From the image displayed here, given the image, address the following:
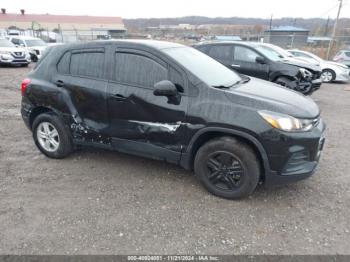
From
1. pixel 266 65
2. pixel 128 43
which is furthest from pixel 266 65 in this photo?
pixel 128 43

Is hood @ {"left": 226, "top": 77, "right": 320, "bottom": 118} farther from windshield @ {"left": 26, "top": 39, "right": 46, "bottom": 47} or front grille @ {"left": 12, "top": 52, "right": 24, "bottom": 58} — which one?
windshield @ {"left": 26, "top": 39, "right": 46, "bottom": 47}

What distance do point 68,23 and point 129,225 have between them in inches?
2919

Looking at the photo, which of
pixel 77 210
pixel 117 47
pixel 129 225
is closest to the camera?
pixel 129 225

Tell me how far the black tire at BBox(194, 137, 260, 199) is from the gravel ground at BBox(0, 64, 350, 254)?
144 millimetres

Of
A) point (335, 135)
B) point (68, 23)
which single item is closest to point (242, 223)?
point (335, 135)

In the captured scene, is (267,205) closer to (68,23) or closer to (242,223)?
(242,223)

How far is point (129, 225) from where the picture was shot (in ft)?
9.53

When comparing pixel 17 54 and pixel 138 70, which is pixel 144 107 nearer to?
pixel 138 70

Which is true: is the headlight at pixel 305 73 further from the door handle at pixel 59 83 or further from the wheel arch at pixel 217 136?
the door handle at pixel 59 83

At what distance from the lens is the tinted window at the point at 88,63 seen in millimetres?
3758

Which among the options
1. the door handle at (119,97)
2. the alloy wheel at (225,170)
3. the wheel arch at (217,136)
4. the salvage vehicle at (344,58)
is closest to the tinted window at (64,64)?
the door handle at (119,97)

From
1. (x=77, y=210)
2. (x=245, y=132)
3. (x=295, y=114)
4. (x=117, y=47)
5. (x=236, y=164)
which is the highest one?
(x=117, y=47)

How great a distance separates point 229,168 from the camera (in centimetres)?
323

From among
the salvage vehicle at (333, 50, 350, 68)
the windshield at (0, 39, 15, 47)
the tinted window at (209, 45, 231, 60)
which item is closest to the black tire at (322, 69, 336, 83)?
the salvage vehicle at (333, 50, 350, 68)
